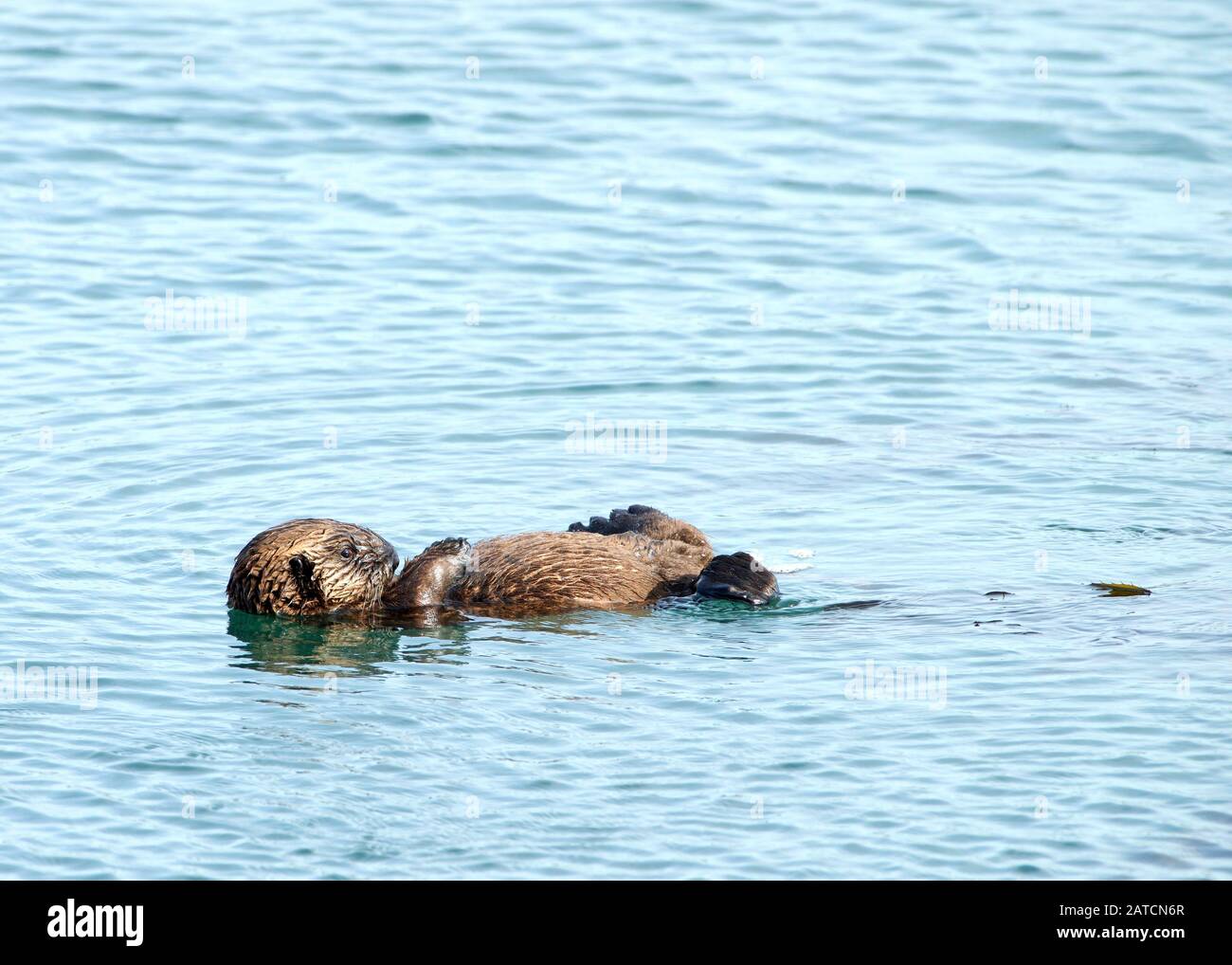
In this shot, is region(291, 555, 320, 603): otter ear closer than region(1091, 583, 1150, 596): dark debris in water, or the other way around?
region(291, 555, 320, 603): otter ear

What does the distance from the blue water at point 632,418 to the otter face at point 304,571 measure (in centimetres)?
14

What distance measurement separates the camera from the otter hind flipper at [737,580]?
25.1 feet

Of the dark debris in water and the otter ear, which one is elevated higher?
the otter ear

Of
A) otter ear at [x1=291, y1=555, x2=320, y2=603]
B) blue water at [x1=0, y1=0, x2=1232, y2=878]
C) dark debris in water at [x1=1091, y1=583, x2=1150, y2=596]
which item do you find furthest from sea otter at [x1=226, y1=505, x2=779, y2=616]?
dark debris in water at [x1=1091, y1=583, x2=1150, y2=596]

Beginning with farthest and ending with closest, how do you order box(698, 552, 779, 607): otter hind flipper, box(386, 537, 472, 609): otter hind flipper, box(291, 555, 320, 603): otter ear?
box(386, 537, 472, 609): otter hind flipper, box(291, 555, 320, 603): otter ear, box(698, 552, 779, 607): otter hind flipper

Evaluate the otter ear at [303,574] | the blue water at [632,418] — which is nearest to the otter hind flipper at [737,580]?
the blue water at [632,418]

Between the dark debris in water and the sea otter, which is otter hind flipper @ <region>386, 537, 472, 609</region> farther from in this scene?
the dark debris in water

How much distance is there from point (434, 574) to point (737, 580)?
56.3 inches

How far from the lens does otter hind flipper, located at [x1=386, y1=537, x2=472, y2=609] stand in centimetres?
789

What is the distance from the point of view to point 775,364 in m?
12.6

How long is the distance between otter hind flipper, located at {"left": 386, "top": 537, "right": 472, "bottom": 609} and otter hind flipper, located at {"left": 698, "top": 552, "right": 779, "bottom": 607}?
3.73 ft

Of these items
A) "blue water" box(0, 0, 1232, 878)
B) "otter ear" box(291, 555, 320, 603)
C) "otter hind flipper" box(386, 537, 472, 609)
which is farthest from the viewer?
"otter hind flipper" box(386, 537, 472, 609)

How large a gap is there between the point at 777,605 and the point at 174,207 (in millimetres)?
9743

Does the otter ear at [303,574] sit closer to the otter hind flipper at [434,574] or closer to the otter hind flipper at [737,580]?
the otter hind flipper at [434,574]
